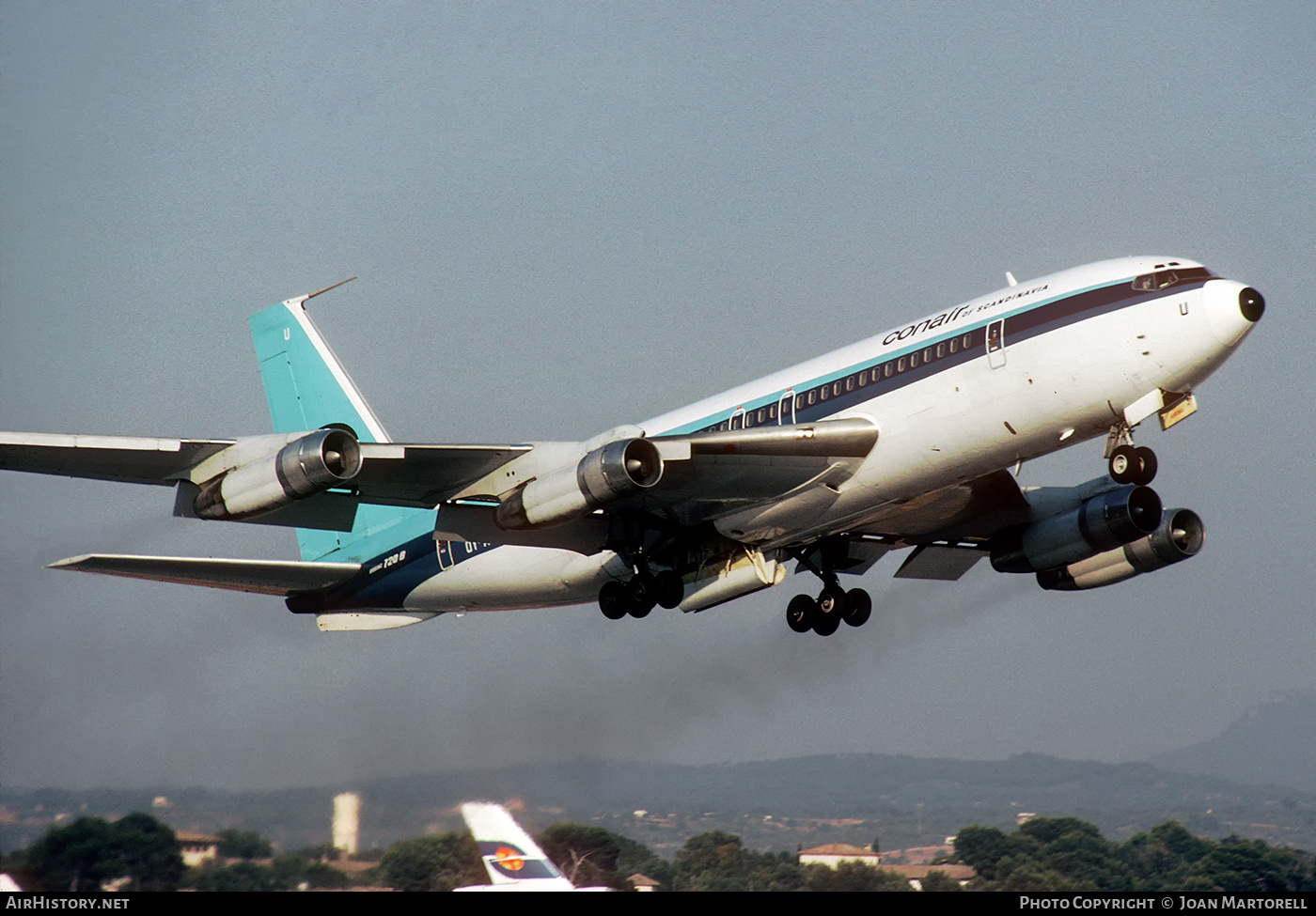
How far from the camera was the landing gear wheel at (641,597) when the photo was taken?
34438mm

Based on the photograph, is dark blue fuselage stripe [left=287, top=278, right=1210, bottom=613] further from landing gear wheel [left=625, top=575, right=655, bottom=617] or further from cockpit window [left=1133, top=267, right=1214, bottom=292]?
landing gear wheel [left=625, top=575, right=655, bottom=617]

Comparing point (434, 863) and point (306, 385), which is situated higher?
point (306, 385)

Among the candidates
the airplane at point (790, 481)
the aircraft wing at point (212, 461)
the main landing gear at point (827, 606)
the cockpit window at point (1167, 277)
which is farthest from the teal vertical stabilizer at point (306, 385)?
the cockpit window at point (1167, 277)

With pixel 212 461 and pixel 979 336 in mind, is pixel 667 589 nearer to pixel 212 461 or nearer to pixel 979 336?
pixel 979 336

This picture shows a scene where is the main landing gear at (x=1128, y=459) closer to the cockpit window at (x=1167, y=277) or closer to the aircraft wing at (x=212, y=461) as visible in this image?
the cockpit window at (x=1167, y=277)

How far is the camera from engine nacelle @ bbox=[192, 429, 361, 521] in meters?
28.8

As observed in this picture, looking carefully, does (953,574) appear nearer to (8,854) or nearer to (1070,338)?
(1070,338)

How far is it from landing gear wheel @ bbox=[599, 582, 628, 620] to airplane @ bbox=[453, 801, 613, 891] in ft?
20.8

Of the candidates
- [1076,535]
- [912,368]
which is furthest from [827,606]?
[912,368]

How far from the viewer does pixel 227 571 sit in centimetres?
3647

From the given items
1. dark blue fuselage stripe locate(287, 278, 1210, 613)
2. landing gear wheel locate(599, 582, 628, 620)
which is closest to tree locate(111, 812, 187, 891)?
dark blue fuselage stripe locate(287, 278, 1210, 613)

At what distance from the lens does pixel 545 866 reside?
117 feet

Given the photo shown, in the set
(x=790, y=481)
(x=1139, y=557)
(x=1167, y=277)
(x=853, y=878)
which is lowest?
(x=853, y=878)

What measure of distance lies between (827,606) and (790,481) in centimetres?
832
